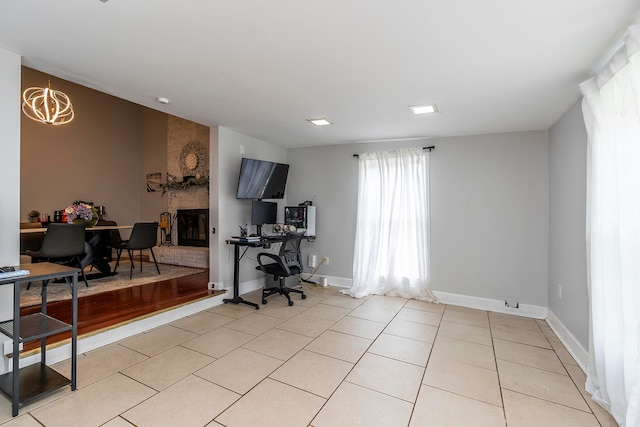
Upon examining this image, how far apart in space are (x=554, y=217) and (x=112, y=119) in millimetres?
8076

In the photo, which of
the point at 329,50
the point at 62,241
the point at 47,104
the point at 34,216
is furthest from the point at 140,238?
the point at 329,50

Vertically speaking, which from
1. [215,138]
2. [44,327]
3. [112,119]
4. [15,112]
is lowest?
[44,327]

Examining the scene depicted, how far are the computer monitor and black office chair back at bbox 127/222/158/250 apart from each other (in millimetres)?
1608

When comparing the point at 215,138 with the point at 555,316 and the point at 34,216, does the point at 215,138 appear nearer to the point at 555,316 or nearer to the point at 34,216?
Answer: the point at 34,216

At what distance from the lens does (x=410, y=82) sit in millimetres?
2438

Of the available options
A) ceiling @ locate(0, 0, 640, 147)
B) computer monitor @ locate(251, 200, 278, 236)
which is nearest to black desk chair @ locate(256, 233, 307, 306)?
computer monitor @ locate(251, 200, 278, 236)

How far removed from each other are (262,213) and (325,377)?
8.52 feet

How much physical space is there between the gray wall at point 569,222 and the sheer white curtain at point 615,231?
49 centimetres

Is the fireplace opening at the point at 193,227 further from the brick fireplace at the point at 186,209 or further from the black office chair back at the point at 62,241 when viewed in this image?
the black office chair back at the point at 62,241

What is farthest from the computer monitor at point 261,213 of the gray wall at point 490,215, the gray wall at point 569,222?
the gray wall at point 569,222

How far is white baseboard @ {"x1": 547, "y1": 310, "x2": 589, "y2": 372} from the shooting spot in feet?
7.82

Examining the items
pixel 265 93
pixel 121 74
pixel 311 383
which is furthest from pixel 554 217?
pixel 121 74

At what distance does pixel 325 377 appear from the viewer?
219cm

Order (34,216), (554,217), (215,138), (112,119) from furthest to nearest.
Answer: (112,119), (34,216), (215,138), (554,217)
